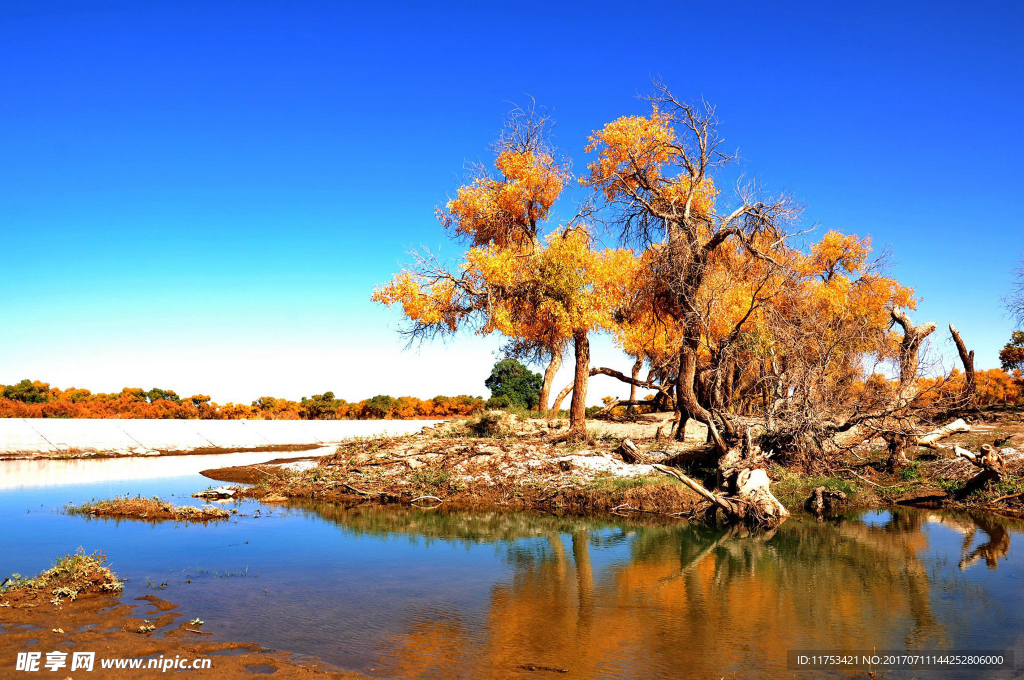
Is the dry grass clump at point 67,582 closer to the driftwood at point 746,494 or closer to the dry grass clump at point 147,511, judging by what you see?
the dry grass clump at point 147,511

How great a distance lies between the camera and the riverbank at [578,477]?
63.3 feet

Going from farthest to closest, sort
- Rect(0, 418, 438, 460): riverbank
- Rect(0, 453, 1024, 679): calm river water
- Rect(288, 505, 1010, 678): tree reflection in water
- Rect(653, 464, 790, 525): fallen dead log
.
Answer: Rect(0, 418, 438, 460): riverbank < Rect(653, 464, 790, 525): fallen dead log < Rect(0, 453, 1024, 679): calm river water < Rect(288, 505, 1010, 678): tree reflection in water

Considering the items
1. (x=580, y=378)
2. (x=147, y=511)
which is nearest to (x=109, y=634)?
(x=147, y=511)

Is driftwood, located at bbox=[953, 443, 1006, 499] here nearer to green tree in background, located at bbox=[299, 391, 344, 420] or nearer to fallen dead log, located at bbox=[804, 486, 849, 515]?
fallen dead log, located at bbox=[804, 486, 849, 515]

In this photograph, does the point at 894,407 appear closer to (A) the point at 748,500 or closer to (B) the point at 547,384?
(A) the point at 748,500

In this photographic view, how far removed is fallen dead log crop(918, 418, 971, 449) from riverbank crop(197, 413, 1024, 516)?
461mm

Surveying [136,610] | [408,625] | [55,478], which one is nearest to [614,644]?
[408,625]

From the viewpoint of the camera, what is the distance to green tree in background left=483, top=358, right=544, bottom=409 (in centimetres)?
5290

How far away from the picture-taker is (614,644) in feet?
28.3

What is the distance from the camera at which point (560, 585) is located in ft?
37.9

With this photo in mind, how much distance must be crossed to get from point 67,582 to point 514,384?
43.8m

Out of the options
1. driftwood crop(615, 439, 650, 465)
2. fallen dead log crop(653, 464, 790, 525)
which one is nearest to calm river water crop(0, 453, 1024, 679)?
fallen dead log crop(653, 464, 790, 525)

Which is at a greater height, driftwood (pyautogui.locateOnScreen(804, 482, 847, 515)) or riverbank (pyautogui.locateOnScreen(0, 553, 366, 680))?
driftwood (pyautogui.locateOnScreen(804, 482, 847, 515))

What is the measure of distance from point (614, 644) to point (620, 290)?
1881cm
